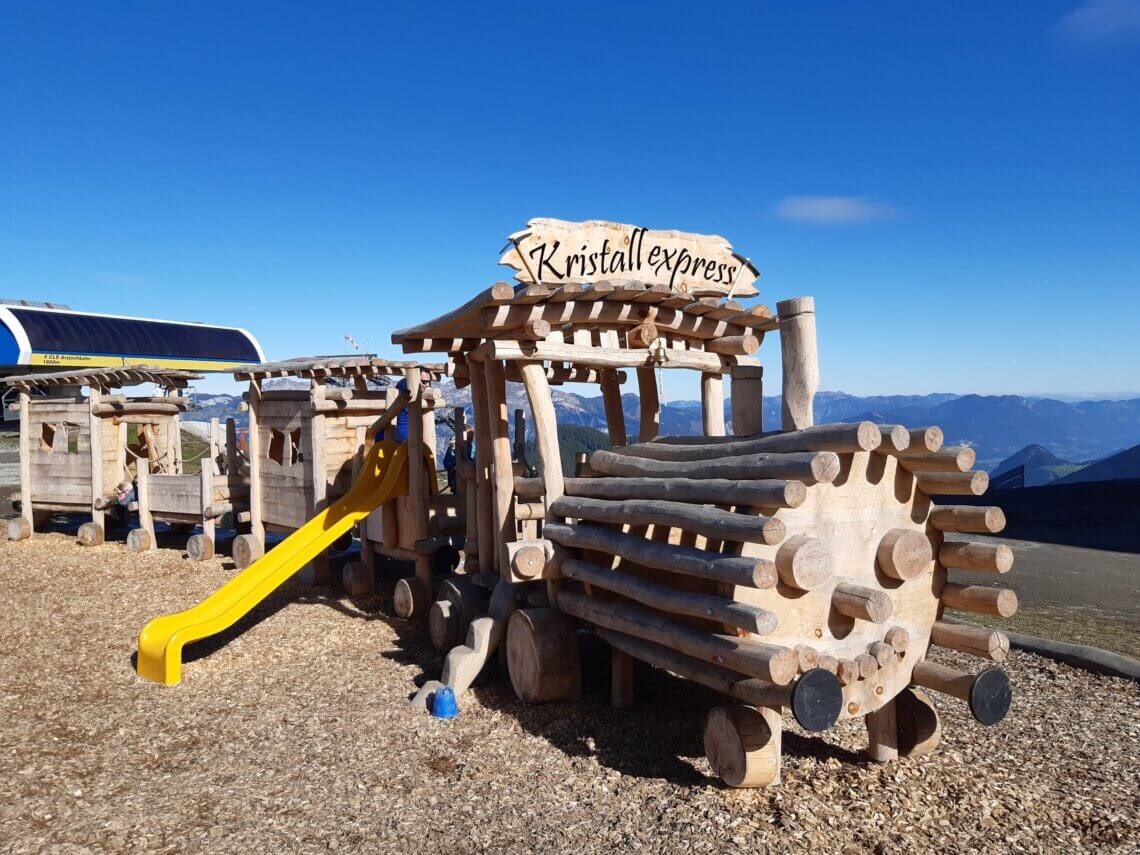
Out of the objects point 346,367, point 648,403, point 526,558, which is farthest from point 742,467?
point 346,367

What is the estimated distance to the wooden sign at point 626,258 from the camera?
22.6ft

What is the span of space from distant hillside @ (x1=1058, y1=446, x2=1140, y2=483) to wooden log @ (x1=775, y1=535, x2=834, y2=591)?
32808 millimetres

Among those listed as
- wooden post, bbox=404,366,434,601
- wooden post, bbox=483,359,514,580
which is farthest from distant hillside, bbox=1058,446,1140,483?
wooden post, bbox=483,359,514,580

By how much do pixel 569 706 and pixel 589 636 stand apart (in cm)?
125

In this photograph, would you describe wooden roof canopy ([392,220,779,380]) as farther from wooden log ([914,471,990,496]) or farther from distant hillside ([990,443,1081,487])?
distant hillside ([990,443,1081,487])

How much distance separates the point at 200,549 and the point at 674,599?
32.2ft

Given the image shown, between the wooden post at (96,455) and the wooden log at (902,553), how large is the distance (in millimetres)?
13539

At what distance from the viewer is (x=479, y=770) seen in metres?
5.39

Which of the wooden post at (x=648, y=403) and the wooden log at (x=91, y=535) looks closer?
the wooden post at (x=648, y=403)

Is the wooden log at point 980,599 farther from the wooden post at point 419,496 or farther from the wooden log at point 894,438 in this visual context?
the wooden post at point 419,496

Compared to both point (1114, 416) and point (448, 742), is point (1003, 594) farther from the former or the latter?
point (1114, 416)

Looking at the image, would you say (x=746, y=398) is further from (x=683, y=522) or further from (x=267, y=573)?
(x=267, y=573)

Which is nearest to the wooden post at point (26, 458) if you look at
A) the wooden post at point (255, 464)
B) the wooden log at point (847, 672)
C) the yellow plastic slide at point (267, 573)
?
the wooden post at point (255, 464)

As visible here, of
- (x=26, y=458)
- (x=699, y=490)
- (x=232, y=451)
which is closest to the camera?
(x=699, y=490)
